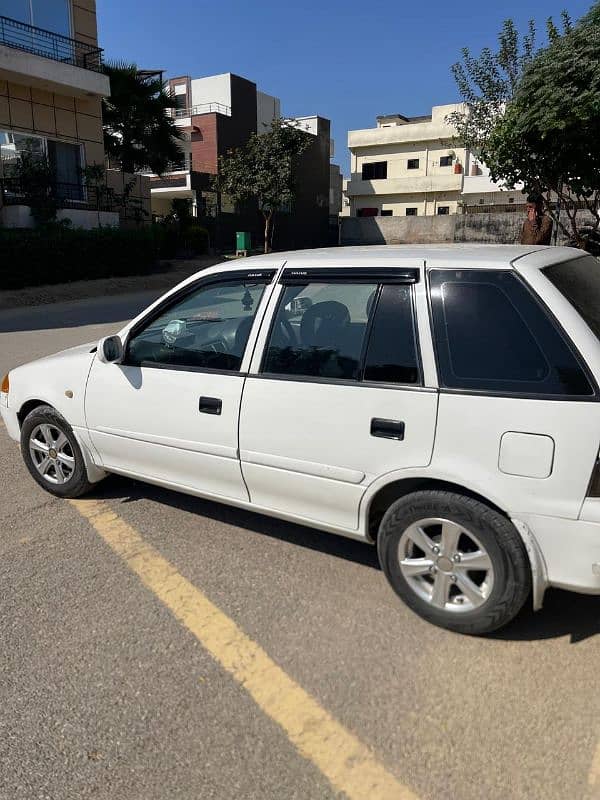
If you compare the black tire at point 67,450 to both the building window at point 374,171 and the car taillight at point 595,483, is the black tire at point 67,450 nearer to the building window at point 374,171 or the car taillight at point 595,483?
the car taillight at point 595,483

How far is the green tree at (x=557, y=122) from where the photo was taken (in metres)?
11.9

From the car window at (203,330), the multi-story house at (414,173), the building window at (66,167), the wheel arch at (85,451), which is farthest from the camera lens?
the multi-story house at (414,173)

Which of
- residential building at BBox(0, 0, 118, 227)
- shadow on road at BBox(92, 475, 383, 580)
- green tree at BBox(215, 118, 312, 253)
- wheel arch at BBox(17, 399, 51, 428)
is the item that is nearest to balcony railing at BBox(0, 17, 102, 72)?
residential building at BBox(0, 0, 118, 227)

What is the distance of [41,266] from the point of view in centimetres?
1892

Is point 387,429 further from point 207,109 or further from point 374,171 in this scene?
point 374,171

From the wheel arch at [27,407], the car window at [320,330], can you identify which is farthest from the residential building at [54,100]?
the car window at [320,330]

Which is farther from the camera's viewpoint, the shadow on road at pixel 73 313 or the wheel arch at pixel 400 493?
the shadow on road at pixel 73 313

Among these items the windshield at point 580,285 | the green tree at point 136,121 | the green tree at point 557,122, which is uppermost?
the green tree at point 136,121

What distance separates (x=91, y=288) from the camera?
19594 millimetres

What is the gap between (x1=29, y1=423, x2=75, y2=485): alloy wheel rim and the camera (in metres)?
4.18

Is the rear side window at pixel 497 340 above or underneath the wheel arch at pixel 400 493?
above

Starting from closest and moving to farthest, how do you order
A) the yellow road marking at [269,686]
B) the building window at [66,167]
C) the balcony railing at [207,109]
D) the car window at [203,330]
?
the yellow road marking at [269,686] < the car window at [203,330] < the building window at [66,167] < the balcony railing at [207,109]

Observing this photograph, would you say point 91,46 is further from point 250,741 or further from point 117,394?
point 250,741

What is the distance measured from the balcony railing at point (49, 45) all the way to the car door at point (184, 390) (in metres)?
20.4
